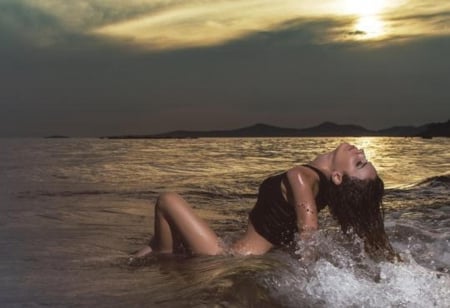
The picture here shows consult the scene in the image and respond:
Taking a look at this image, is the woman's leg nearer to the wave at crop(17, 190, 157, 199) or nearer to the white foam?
the white foam

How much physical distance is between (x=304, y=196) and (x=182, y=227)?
1368 millimetres

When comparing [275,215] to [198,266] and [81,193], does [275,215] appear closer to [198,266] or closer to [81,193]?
[198,266]

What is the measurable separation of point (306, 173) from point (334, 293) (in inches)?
54.1

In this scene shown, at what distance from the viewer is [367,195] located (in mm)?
5676

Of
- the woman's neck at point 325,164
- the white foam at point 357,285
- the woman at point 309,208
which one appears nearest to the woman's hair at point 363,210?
the woman at point 309,208

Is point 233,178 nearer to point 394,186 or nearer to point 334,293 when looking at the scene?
point 394,186

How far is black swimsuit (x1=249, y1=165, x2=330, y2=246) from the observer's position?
236 inches

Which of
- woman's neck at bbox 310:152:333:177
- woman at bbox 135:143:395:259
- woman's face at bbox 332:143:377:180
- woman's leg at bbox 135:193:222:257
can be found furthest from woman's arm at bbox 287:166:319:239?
woman's leg at bbox 135:193:222:257

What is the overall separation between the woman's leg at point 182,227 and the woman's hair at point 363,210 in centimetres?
131

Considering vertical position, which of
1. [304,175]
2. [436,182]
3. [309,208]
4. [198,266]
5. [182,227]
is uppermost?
[304,175]

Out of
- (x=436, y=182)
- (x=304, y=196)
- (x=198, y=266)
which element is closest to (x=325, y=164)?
(x=304, y=196)

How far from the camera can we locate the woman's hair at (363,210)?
Answer: 18.6 ft

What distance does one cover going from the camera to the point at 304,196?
18.6 feet

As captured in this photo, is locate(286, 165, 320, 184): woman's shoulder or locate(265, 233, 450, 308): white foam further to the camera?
locate(286, 165, 320, 184): woman's shoulder
